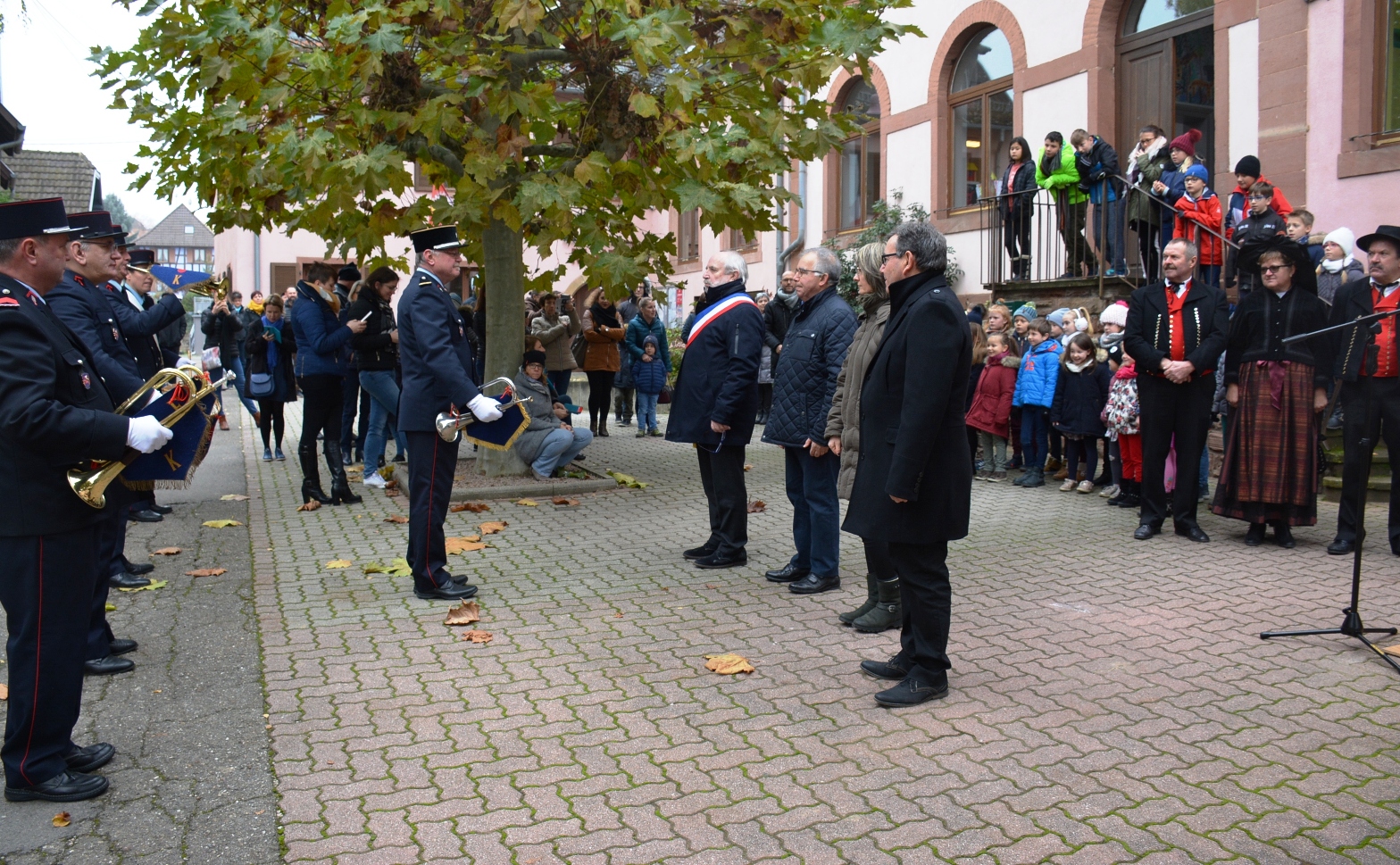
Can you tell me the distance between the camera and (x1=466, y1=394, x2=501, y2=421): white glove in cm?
609

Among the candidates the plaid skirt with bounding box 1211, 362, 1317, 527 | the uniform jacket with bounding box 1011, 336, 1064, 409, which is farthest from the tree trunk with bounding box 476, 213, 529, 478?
the plaid skirt with bounding box 1211, 362, 1317, 527

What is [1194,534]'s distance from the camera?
26.2 feet

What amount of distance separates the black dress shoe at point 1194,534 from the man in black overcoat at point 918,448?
3.96 meters

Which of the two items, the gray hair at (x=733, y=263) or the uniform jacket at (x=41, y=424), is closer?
the uniform jacket at (x=41, y=424)

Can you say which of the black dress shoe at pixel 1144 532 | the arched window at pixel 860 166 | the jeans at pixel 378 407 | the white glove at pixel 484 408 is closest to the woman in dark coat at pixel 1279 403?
the black dress shoe at pixel 1144 532

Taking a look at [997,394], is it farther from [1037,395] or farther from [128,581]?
[128,581]

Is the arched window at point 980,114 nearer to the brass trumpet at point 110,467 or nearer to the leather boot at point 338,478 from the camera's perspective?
the leather boot at point 338,478

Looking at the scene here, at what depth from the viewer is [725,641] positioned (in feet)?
18.4

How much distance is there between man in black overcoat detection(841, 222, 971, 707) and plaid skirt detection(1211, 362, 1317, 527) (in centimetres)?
400

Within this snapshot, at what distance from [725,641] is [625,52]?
5.36 m

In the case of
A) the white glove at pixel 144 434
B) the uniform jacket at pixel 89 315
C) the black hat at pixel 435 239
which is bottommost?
the white glove at pixel 144 434

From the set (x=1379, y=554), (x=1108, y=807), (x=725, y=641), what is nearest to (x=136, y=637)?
(x=725, y=641)

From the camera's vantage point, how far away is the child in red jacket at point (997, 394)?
10.8 meters

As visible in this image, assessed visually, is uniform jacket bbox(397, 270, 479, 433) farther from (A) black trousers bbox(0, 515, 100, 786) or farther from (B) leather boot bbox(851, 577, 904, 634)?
(A) black trousers bbox(0, 515, 100, 786)
